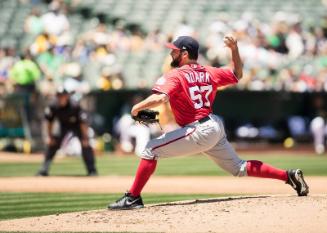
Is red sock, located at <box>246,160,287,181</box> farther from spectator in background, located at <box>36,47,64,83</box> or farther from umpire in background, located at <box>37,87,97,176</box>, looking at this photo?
spectator in background, located at <box>36,47,64,83</box>

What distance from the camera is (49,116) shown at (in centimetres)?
1466

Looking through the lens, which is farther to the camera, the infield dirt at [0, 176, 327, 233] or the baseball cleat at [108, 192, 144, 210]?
the baseball cleat at [108, 192, 144, 210]

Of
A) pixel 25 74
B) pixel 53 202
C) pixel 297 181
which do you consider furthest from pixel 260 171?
pixel 25 74

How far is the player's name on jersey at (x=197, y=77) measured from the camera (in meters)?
8.45

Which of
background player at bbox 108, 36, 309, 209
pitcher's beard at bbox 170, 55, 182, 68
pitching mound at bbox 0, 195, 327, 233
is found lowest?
pitching mound at bbox 0, 195, 327, 233

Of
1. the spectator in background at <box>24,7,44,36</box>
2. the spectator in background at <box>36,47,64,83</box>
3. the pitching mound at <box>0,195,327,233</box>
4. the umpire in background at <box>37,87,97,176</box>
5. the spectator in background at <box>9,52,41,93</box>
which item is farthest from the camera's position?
the spectator in background at <box>24,7,44,36</box>

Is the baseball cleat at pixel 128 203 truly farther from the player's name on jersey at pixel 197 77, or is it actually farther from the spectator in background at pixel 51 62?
the spectator in background at pixel 51 62

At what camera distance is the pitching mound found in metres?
7.42

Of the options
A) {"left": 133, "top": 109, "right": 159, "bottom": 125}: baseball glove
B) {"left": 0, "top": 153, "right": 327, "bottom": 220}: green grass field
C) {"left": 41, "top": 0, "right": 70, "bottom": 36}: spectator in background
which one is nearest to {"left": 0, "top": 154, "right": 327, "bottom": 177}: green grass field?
{"left": 0, "top": 153, "right": 327, "bottom": 220}: green grass field

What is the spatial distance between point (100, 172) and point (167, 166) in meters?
2.38

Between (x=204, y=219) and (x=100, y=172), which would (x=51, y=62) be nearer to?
(x=100, y=172)

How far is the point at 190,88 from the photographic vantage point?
27.7 ft

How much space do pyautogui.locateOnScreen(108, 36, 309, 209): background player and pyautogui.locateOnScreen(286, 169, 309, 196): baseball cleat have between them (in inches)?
16.9

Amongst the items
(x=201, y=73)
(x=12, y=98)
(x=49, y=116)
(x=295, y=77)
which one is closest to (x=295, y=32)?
(x=295, y=77)
